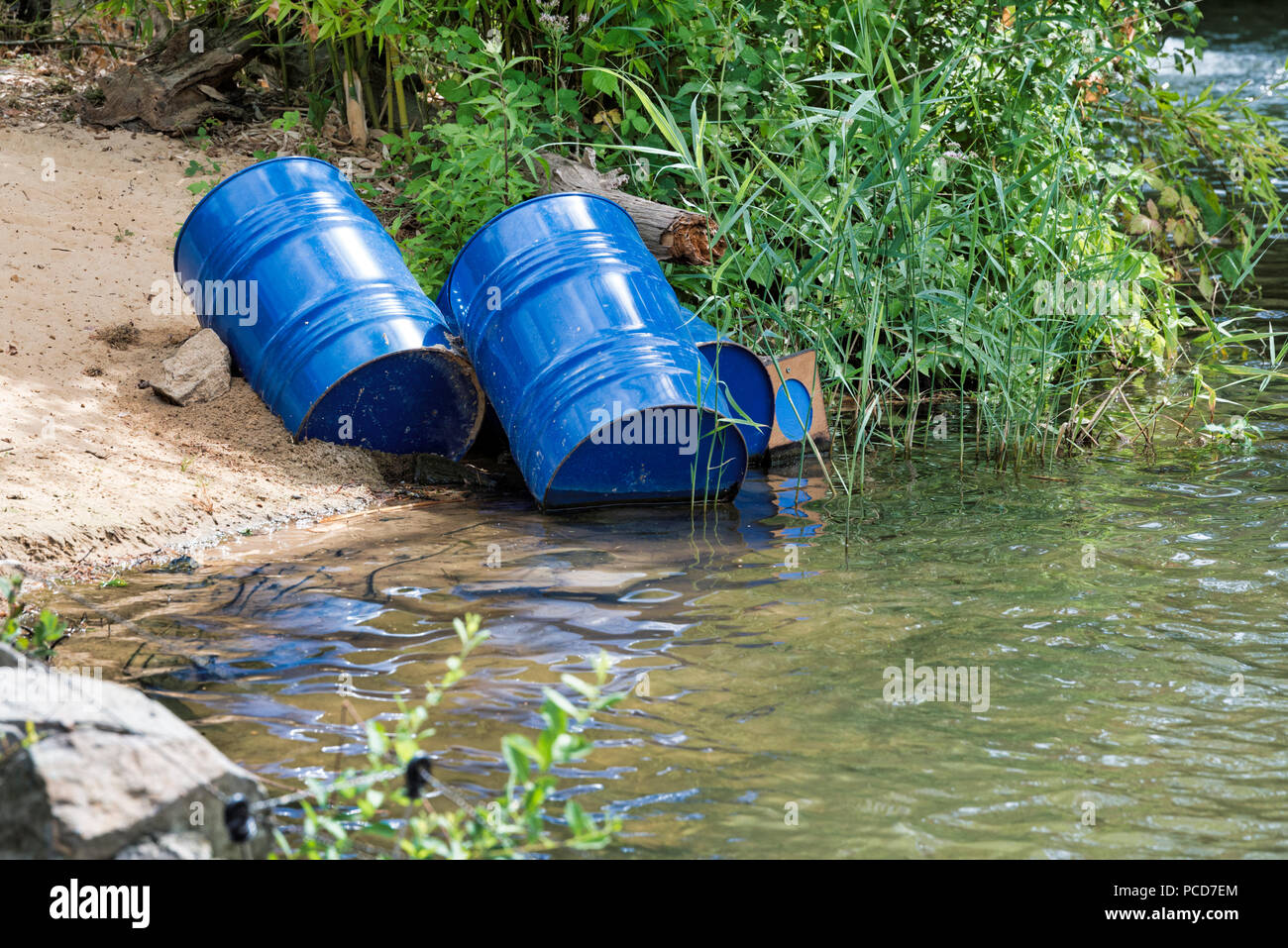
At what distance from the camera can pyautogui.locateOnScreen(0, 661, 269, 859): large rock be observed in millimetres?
1895

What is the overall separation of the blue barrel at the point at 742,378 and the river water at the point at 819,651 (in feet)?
1.23

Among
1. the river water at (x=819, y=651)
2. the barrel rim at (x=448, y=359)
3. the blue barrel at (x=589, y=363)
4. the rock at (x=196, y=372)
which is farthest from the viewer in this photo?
the rock at (x=196, y=372)

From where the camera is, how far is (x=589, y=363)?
457cm

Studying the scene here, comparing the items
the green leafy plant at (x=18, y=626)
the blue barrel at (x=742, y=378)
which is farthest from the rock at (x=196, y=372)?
the green leafy plant at (x=18, y=626)

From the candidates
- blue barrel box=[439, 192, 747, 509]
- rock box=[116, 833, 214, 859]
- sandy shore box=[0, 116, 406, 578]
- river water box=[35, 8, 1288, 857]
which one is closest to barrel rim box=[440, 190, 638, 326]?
blue barrel box=[439, 192, 747, 509]

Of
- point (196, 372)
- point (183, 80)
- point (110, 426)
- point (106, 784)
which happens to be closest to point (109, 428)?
point (110, 426)

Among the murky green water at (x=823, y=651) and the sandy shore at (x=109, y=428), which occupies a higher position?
the sandy shore at (x=109, y=428)

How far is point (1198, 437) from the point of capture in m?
5.58

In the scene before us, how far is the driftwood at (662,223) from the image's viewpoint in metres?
5.69

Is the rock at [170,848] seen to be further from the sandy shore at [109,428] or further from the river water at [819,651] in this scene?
the sandy shore at [109,428]

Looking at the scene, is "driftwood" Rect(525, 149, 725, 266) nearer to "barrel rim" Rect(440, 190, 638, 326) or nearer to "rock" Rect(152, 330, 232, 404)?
"barrel rim" Rect(440, 190, 638, 326)

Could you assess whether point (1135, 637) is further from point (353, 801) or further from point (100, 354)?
point (100, 354)

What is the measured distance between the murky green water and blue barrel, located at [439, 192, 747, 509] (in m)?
0.20

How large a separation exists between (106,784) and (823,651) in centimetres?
201
